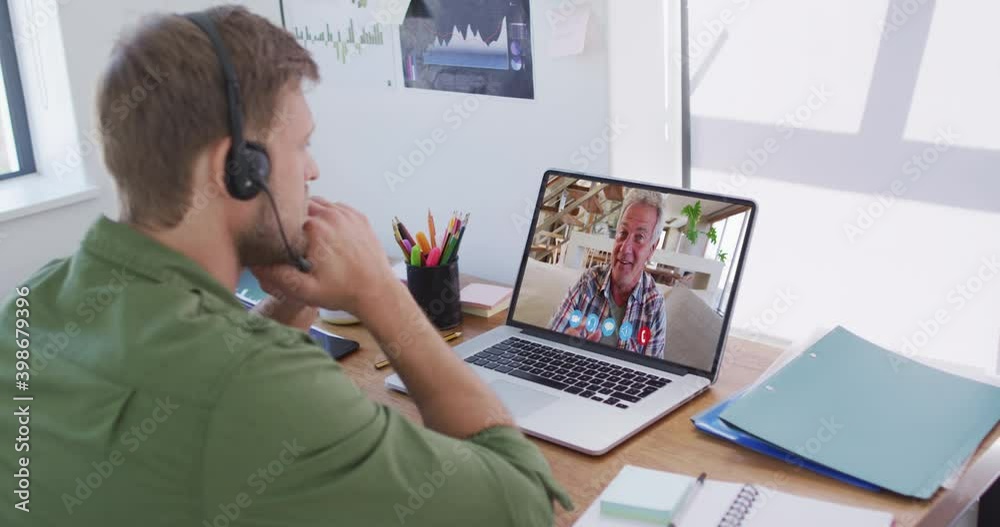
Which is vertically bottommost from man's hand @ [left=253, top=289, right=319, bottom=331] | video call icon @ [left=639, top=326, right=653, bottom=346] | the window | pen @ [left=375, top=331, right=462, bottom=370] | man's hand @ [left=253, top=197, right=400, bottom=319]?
pen @ [left=375, top=331, right=462, bottom=370]

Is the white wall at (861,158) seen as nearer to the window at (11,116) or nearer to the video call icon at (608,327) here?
the video call icon at (608,327)

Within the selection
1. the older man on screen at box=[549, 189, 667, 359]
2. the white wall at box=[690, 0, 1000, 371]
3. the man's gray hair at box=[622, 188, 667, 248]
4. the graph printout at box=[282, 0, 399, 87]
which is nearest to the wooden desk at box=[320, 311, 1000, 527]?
the older man on screen at box=[549, 189, 667, 359]

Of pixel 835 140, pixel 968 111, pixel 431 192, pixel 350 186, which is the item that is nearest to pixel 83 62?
pixel 350 186

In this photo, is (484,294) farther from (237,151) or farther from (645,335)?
(237,151)

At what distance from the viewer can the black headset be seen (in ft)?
2.99

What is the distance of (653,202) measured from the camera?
1.43m

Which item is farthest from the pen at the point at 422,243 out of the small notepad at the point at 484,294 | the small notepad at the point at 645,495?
the small notepad at the point at 645,495

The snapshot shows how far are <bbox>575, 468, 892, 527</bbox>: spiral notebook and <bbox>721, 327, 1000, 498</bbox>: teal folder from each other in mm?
68

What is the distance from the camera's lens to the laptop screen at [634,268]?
1.38 metres

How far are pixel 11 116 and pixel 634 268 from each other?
143cm

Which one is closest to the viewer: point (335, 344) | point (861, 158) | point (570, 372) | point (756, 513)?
point (756, 513)

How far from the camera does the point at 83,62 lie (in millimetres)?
2021

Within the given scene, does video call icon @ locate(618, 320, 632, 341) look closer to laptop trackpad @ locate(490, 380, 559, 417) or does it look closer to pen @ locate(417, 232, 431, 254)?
laptop trackpad @ locate(490, 380, 559, 417)

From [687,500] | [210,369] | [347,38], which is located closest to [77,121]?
[347,38]
